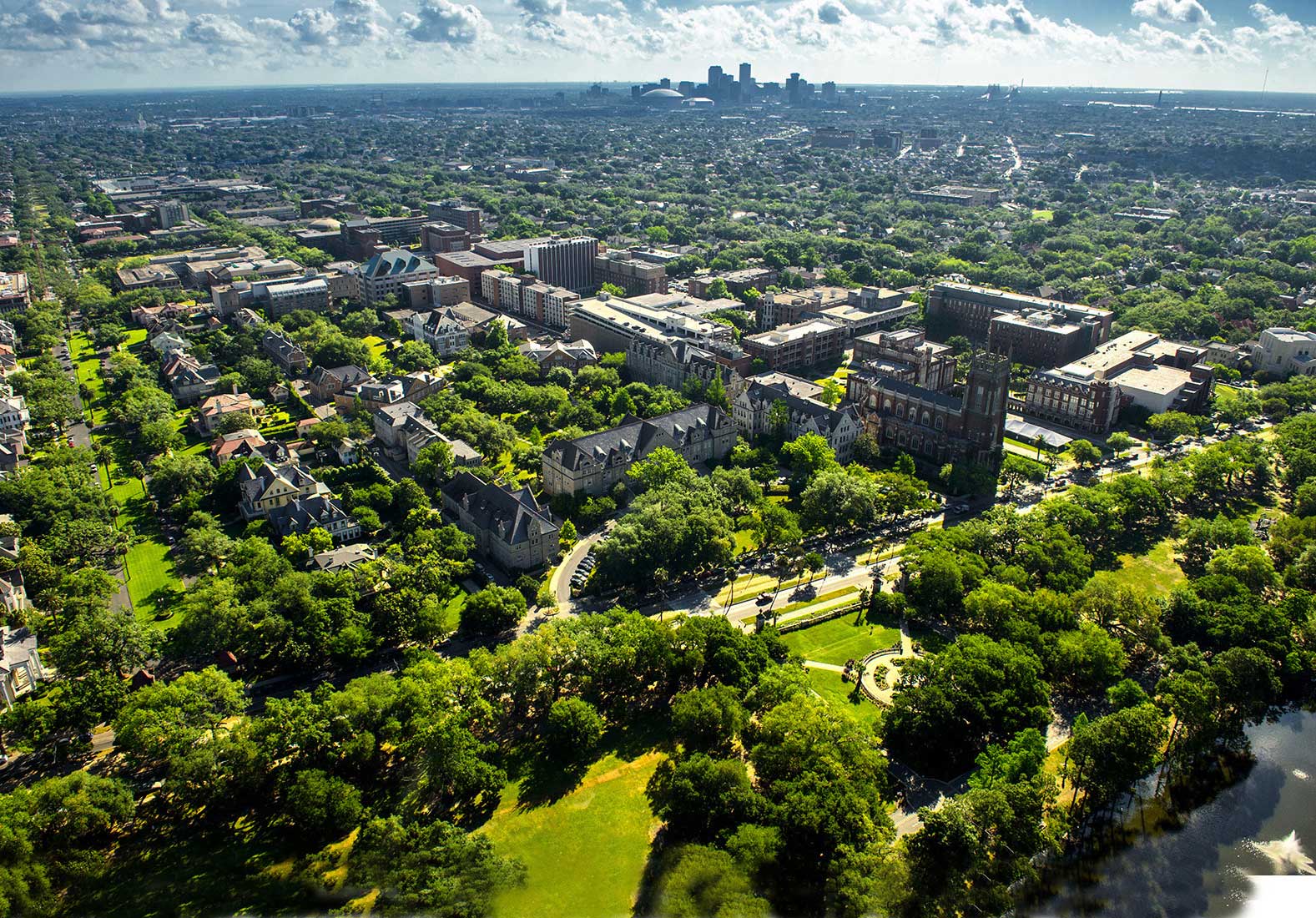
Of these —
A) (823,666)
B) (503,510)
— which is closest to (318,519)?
(503,510)

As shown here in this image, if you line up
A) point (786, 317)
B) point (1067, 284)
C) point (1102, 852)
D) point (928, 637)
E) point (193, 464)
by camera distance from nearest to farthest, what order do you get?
point (1102, 852)
point (928, 637)
point (193, 464)
point (786, 317)
point (1067, 284)

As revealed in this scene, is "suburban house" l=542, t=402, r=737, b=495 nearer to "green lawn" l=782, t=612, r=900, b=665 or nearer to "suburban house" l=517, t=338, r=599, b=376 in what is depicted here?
"green lawn" l=782, t=612, r=900, b=665

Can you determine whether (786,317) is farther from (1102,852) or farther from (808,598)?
(1102,852)

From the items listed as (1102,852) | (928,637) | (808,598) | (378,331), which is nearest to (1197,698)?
(1102,852)

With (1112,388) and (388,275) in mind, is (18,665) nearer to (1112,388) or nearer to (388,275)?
(1112,388)

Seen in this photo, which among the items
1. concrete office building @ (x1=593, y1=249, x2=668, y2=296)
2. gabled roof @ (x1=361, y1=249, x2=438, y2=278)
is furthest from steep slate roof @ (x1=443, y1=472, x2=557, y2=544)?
gabled roof @ (x1=361, y1=249, x2=438, y2=278)
